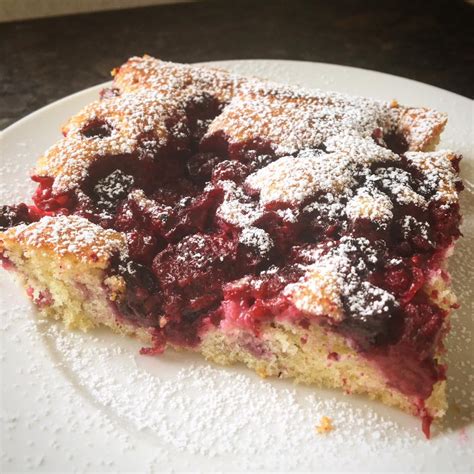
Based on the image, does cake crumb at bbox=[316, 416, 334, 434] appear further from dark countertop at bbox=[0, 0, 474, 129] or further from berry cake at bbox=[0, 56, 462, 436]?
dark countertop at bbox=[0, 0, 474, 129]

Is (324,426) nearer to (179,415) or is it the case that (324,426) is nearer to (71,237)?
(179,415)

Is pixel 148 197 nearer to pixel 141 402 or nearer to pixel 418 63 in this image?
pixel 141 402

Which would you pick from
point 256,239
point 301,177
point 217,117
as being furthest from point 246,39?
point 256,239

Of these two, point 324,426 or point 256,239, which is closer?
point 324,426

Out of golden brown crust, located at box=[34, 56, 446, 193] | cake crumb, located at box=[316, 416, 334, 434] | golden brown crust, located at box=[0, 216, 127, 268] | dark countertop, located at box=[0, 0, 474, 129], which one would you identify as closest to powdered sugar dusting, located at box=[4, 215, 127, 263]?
golden brown crust, located at box=[0, 216, 127, 268]

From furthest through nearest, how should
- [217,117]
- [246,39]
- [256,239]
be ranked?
1. [246,39]
2. [217,117]
3. [256,239]

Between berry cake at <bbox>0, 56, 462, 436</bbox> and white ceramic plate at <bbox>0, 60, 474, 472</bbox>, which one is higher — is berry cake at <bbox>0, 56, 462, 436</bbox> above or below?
above
